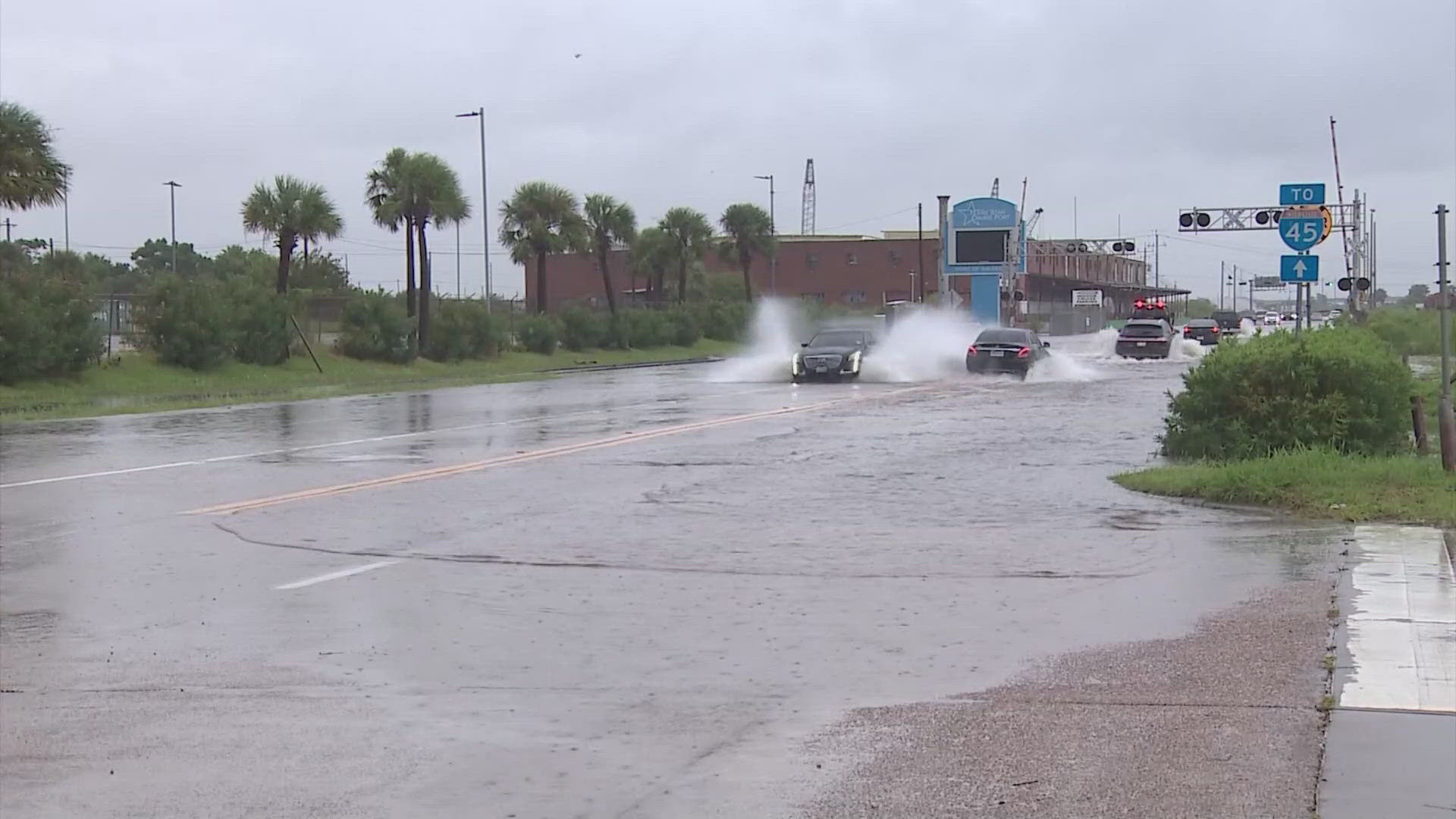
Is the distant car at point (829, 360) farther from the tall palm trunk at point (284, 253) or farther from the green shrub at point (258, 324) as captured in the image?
the tall palm trunk at point (284, 253)

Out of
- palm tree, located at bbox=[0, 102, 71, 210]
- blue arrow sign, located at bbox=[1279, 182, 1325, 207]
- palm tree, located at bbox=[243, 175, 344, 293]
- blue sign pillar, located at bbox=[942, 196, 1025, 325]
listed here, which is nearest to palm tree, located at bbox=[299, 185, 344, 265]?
palm tree, located at bbox=[243, 175, 344, 293]

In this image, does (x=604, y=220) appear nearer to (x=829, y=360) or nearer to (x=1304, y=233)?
(x=829, y=360)

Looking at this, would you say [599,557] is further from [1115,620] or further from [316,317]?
[316,317]

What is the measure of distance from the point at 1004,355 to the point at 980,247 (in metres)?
48.9

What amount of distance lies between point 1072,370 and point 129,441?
26214 mm

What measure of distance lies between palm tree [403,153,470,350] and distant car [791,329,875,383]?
18682mm

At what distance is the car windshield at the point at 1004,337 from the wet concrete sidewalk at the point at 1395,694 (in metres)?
30.3

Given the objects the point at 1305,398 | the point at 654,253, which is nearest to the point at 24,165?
the point at 1305,398

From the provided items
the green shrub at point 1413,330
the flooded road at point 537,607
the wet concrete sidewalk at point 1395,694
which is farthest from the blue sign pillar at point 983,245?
the wet concrete sidewalk at point 1395,694

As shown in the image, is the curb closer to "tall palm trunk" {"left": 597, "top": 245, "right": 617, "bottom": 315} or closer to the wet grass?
"tall palm trunk" {"left": 597, "top": 245, "right": 617, "bottom": 315}

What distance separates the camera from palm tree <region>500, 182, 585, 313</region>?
225 ft

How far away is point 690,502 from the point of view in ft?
50.2

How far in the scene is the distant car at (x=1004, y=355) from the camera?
41.1 meters

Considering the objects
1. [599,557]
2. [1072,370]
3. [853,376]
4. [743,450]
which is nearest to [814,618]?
[599,557]
